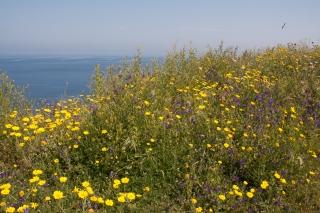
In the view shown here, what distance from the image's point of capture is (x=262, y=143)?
340cm

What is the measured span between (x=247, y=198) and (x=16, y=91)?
4140 mm

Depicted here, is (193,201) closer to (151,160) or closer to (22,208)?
(151,160)

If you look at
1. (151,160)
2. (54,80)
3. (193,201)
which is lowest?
(54,80)

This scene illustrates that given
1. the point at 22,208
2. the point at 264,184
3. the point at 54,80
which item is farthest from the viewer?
the point at 54,80

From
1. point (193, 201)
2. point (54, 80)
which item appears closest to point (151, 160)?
point (193, 201)

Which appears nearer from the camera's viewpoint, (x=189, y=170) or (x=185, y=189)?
(x=185, y=189)

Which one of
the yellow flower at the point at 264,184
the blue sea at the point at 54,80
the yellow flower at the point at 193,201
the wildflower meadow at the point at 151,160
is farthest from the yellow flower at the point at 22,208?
the blue sea at the point at 54,80

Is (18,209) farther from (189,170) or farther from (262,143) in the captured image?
(262,143)

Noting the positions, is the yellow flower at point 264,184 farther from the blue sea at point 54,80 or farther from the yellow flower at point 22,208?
the blue sea at point 54,80

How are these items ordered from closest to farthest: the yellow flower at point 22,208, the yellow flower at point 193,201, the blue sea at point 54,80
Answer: the yellow flower at point 22,208, the yellow flower at point 193,201, the blue sea at point 54,80

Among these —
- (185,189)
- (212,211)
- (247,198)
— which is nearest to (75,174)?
(185,189)

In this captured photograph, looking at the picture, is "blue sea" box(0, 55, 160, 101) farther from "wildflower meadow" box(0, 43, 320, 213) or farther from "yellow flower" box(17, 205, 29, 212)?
"yellow flower" box(17, 205, 29, 212)

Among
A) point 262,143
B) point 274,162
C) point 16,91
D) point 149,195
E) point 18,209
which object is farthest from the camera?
point 16,91

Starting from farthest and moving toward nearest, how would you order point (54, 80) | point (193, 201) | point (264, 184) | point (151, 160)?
1. point (54, 80)
2. point (151, 160)
3. point (264, 184)
4. point (193, 201)
